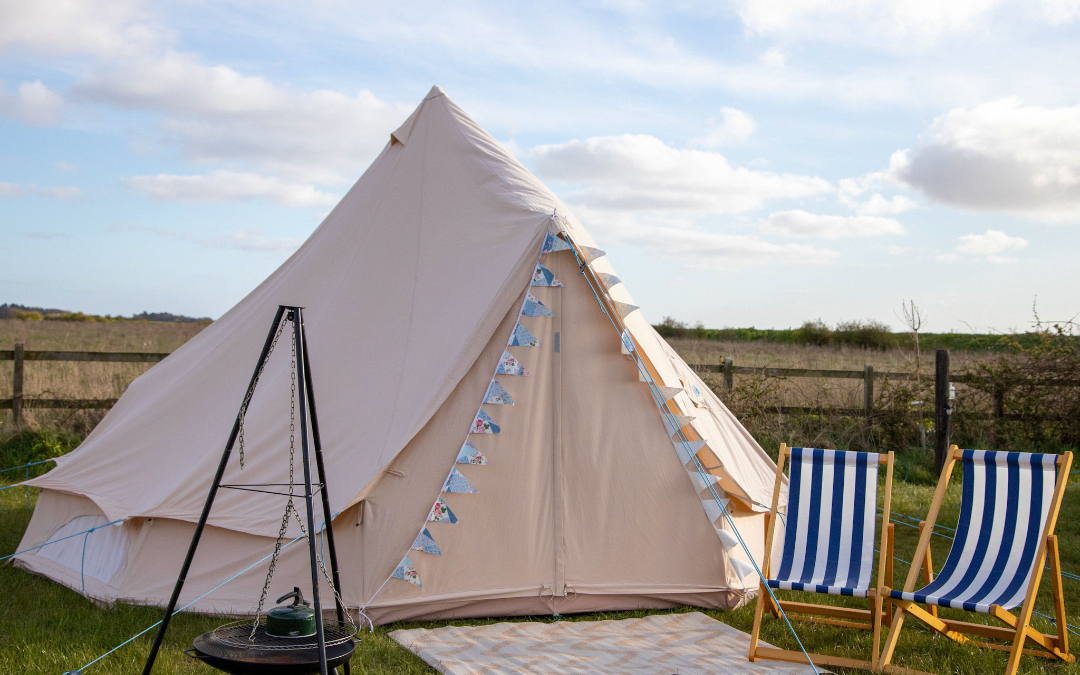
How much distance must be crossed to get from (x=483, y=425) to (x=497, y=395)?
16cm

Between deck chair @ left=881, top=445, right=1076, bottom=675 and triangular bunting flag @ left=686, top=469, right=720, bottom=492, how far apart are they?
95cm

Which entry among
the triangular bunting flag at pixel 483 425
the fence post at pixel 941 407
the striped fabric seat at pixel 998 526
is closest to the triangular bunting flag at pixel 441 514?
the triangular bunting flag at pixel 483 425

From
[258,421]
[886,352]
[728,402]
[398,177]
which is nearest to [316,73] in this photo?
[398,177]

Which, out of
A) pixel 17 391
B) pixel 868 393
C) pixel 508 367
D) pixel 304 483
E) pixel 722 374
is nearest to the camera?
pixel 304 483

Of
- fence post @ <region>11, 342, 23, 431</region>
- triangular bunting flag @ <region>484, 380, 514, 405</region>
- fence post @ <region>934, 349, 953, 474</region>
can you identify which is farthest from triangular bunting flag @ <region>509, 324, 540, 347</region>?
fence post @ <region>11, 342, 23, 431</region>

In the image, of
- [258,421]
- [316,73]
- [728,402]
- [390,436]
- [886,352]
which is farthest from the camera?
[886,352]

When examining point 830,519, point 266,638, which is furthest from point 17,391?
point 830,519

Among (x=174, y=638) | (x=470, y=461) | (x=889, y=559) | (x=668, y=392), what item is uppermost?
A: (x=668, y=392)

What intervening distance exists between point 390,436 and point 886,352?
53.0 ft

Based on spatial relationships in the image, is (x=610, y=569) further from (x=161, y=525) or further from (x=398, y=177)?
(x=398, y=177)

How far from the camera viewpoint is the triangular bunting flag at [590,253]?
4.09 metres

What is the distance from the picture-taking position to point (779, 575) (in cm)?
362

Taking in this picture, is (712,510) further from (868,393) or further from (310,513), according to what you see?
(868,393)

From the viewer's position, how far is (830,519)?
3875 millimetres
